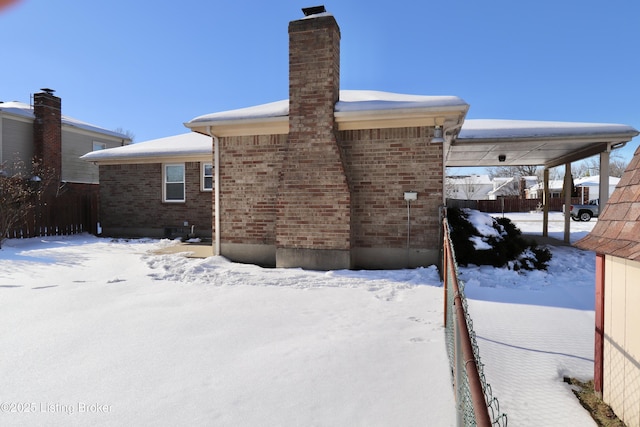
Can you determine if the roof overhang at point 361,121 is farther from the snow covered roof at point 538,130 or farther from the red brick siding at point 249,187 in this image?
the snow covered roof at point 538,130

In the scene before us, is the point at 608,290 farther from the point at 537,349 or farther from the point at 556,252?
the point at 556,252

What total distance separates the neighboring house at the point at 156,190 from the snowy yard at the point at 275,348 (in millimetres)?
6248

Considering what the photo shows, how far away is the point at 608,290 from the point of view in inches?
110

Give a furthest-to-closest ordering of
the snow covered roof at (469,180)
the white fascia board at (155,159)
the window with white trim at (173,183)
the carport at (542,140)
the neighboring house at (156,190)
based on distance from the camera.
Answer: the snow covered roof at (469,180)
the window with white trim at (173,183)
the neighboring house at (156,190)
the white fascia board at (155,159)
the carport at (542,140)

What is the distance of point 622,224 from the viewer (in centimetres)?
254

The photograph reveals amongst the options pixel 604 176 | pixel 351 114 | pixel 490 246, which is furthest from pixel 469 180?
pixel 351 114

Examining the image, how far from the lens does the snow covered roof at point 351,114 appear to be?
6.88 metres

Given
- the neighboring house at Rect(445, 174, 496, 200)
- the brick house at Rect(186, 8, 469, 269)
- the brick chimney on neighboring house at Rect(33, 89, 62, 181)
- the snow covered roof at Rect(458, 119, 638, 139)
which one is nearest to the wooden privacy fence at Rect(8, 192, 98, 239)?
the brick chimney on neighboring house at Rect(33, 89, 62, 181)

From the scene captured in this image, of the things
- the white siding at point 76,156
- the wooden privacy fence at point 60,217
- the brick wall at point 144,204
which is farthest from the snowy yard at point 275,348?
the white siding at point 76,156

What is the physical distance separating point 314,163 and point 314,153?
198 millimetres

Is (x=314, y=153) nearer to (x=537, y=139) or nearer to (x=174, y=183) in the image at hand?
(x=537, y=139)

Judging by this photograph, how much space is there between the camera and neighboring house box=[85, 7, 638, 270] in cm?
724

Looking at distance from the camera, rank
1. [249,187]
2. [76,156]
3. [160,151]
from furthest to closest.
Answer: [76,156]
[160,151]
[249,187]

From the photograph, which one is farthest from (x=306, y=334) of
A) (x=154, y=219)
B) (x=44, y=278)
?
(x=154, y=219)
